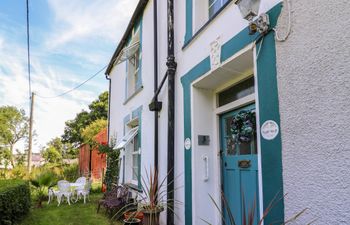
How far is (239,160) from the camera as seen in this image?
15.4ft

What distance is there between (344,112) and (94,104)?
35.7 metres

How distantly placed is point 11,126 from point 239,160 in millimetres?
46024

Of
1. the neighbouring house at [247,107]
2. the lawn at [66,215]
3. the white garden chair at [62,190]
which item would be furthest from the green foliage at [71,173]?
the neighbouring house at [247,107]

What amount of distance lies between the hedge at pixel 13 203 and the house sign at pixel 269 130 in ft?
19.3

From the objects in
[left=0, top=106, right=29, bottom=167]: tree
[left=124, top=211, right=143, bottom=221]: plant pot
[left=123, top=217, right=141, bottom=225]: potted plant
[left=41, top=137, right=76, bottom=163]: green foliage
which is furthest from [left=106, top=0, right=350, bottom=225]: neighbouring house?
[left=0, top=106, right=29, bottom=167]: tree

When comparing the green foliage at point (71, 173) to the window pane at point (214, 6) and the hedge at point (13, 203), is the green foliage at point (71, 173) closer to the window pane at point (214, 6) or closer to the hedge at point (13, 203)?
the hedge at point (13, 203)

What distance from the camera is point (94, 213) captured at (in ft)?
30.1

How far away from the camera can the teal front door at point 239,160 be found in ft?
14.4

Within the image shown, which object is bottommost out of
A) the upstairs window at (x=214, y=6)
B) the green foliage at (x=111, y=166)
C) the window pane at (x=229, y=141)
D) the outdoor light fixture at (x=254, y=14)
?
the green foliage at (x=111, y=166)

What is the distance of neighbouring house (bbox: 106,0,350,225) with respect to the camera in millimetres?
2617

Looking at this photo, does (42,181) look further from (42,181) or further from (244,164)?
(244,164)

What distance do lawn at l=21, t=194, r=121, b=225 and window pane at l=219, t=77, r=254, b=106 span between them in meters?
4.78

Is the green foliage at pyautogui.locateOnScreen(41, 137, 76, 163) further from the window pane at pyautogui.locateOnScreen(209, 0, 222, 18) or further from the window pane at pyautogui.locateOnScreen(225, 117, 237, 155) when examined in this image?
the window pane at pyautogui.locateOnScreen(209, 0, 222, 18)

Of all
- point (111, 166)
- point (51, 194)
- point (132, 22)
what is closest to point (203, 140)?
point (111, 166)
